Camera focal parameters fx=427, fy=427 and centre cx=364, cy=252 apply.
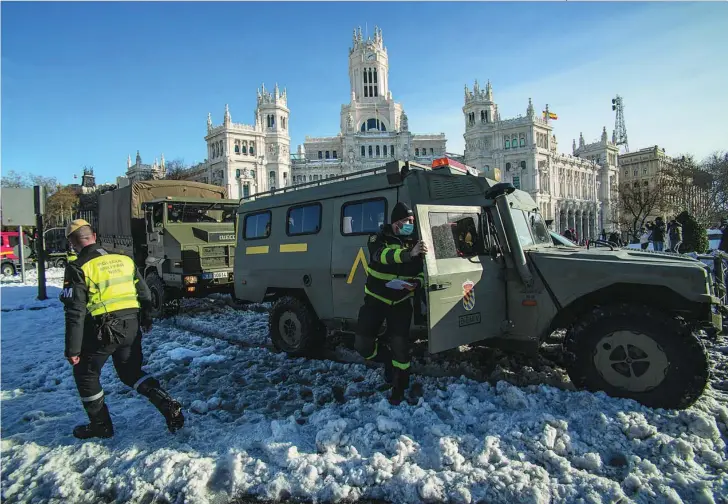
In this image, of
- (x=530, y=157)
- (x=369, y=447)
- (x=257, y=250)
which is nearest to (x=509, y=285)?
(x=369, y=447)

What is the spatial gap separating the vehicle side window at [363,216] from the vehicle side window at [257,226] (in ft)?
5.80

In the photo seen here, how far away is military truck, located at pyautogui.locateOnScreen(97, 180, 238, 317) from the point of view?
9.59 meters

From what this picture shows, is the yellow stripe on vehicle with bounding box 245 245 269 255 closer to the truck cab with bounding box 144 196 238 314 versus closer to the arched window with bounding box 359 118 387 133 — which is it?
the truck cab with bounding box 144 196 238 314

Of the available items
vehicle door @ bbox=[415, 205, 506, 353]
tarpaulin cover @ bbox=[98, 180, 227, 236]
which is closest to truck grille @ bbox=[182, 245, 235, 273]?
tarpaulin cover @ bbox=[98, 180, 227, 236]

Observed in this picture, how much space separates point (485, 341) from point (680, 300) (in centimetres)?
197

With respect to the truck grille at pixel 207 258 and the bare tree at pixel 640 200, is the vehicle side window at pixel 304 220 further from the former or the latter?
the bare tree at pixel 640 200

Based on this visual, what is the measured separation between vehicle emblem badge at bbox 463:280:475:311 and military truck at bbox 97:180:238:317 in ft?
19.8

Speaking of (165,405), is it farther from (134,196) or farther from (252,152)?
(252,152)

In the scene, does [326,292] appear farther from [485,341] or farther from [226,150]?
[226,150]

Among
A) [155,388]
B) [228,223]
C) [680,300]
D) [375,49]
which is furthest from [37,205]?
[375,49]

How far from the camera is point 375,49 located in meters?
107

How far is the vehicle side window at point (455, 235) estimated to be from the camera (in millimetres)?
4344

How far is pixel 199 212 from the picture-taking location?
1086 centimetres

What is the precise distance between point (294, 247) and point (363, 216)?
1.40 m
